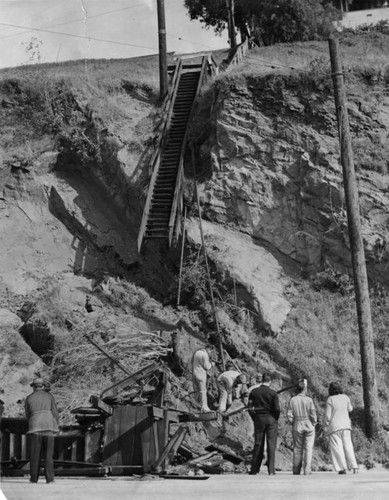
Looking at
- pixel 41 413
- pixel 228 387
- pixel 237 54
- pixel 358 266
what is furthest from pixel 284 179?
pixel 41 413

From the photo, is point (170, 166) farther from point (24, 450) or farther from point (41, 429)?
point (41, 429)

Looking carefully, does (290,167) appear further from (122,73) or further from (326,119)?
(122,73)

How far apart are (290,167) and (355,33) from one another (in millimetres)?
17527

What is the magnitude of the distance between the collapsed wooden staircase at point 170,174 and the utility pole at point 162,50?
411 mm

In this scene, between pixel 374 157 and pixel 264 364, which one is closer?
pixel 264 364

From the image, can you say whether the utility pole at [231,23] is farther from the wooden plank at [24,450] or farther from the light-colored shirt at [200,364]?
the wooden plank at [24,450]

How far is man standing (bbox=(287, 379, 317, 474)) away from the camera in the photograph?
49.8ft

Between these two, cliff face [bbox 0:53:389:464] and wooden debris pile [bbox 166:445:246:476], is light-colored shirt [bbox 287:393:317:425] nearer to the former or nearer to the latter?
wooden debris pile [bbox 166:445:246:476]

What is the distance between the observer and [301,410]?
1520cm

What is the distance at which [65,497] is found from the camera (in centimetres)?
1130

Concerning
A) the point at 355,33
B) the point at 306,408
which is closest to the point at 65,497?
the point at 306,408

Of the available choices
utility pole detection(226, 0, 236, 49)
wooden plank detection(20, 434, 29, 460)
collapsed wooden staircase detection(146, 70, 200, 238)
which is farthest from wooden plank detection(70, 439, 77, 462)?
utility pole detection(226, 0, 236, 49)

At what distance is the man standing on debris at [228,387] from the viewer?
18.5 meters

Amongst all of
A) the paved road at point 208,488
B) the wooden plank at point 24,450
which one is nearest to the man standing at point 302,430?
the paved road at point 208,488
